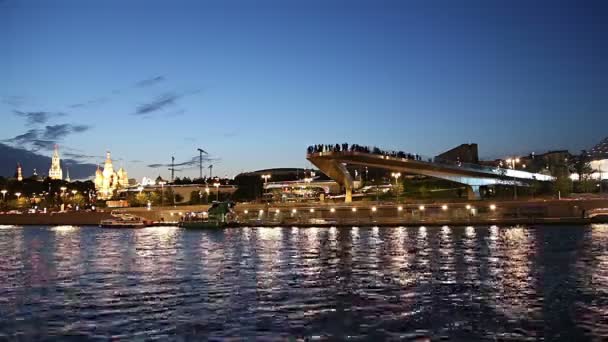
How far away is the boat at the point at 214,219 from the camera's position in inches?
3056

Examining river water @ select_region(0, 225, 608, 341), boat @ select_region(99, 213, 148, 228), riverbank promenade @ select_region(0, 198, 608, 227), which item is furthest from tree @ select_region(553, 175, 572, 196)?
boat @ select_region(99, 213, 148, 228)

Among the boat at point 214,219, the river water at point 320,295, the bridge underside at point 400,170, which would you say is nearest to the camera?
the river water at point 320,295

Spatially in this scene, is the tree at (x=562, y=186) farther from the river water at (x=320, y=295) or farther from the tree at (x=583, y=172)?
the river water at (x=320, y=295)

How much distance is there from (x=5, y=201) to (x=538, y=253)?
486 ft

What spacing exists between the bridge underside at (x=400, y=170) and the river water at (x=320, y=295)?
46907 millimetres

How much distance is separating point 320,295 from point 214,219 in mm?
62251

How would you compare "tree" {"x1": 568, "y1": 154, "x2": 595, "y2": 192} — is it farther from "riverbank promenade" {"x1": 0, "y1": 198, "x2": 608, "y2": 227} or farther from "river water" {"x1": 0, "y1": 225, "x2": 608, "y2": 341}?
"river water" {"x1": 0, "y1": 225, "x2": 608, "y2": 341}

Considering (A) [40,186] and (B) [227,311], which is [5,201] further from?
(B) [227,311]

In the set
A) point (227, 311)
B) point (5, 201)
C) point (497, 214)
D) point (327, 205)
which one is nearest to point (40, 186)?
point (5, 201)

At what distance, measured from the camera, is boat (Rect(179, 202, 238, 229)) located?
77.6 meters

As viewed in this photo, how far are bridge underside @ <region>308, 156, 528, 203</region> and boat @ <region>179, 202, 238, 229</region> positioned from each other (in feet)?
45.4

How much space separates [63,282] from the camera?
80.7 ft

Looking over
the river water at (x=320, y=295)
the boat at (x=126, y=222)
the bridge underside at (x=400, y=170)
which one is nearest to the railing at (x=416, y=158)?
the bridge underside at (x=400, y=170)

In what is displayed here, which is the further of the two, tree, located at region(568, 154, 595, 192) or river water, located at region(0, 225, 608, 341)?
tree, located at region(568, 154, 595, 192)
